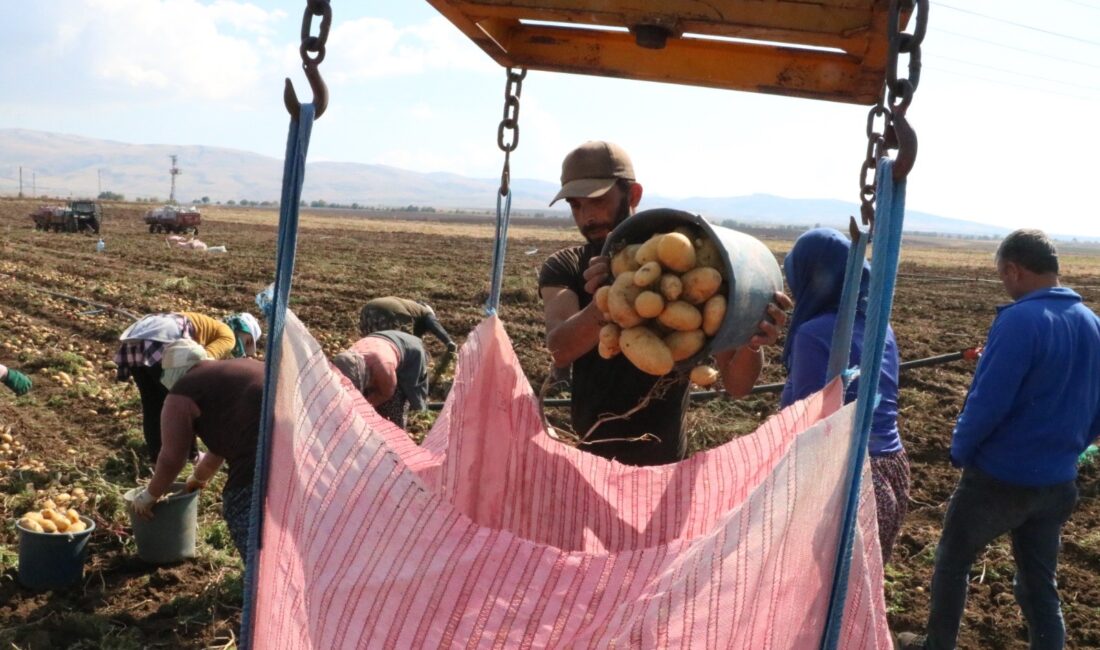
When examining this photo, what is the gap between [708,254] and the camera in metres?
1.70

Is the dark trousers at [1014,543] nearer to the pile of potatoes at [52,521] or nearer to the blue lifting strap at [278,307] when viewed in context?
the blue lifting strap at [278,307]

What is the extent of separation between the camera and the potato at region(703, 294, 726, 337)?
64.2 inches

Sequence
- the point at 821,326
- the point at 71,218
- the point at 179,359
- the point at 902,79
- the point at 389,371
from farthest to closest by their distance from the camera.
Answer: the point at 71,218
the point at 179,359
the point at 389,371
the point at 821,326
the point at 902,79

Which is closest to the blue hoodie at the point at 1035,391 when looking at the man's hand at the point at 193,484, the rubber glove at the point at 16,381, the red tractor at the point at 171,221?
the man's hand at the point at 193,484

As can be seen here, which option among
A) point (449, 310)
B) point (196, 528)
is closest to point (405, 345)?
point (196, 528)

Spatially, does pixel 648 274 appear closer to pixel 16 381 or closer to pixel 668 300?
pixel 668 300

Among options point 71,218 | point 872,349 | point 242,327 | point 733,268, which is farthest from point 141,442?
point 71,218

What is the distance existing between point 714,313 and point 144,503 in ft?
10.7

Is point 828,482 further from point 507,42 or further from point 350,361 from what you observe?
point 350,361

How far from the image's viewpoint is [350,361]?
3771mm

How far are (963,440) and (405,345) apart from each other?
9.05 ft

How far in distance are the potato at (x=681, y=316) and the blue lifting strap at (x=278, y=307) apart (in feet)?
2.18

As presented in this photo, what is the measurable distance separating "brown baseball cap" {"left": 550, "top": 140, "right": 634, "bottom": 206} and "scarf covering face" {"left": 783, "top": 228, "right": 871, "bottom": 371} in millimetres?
487

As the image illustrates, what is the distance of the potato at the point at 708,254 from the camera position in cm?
168
